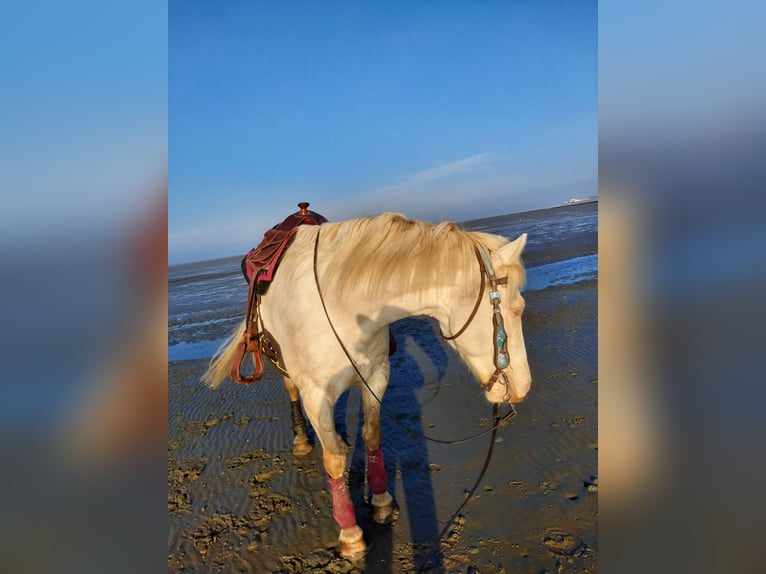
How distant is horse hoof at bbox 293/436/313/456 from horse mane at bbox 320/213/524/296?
262 cm

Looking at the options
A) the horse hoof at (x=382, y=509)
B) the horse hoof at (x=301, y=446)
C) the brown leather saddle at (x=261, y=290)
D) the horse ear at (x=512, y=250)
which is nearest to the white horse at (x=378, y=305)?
the horse ear at (x=512, y=250)

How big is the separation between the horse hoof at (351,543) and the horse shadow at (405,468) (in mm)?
79

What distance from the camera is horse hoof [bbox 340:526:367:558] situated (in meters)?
2.75

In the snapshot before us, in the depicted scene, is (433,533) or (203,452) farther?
(203,452)

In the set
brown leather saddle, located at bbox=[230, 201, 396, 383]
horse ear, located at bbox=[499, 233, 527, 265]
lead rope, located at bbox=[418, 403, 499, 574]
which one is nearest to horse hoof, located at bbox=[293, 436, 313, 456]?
brown leather saddle, located at bbox=[230, 201, 396, 383]

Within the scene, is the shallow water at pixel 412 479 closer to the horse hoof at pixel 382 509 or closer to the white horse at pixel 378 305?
the horse hoof at pixel 382 509

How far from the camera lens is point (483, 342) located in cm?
235

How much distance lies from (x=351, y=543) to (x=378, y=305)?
1.76 metres

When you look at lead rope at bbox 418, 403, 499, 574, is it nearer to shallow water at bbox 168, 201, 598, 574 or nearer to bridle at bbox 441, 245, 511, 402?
shallow water at bbox 168, 201, 598, 574

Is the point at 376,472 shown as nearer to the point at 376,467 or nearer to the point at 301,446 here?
the point at 376,467

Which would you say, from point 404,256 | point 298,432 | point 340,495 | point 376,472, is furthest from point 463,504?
point 404,256
